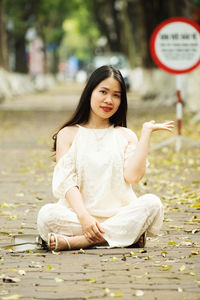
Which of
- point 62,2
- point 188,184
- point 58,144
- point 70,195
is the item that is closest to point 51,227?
point 70,195

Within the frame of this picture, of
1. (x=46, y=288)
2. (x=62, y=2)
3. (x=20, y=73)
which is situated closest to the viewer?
(x=46, y=288)

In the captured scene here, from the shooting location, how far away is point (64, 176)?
5.14 m

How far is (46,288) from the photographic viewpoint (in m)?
4.03

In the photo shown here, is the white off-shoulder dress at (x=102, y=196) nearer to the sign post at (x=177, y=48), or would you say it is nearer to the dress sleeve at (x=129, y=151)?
the dress sleeve at (x=129, y=151)

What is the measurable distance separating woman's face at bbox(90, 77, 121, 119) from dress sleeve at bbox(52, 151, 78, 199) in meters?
0.37

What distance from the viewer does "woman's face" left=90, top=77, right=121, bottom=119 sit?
5172mm

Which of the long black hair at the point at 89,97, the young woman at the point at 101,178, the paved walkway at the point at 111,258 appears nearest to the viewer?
the paved walkway at the point at 111,258

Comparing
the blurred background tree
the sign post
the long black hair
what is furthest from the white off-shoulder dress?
the blurred background tree

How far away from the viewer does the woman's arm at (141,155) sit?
5008 mm

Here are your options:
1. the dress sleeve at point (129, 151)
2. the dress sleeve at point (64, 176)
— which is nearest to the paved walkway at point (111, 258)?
the dress sleeve at point (64, 176)

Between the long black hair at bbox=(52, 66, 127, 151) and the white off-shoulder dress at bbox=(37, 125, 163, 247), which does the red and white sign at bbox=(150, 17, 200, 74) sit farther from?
the white off-shoulder dress at bbox=(37, 125, 163, 247)

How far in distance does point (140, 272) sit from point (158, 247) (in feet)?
2.63

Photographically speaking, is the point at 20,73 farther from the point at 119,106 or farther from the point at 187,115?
the point at 119,106

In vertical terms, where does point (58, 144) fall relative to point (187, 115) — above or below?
above
